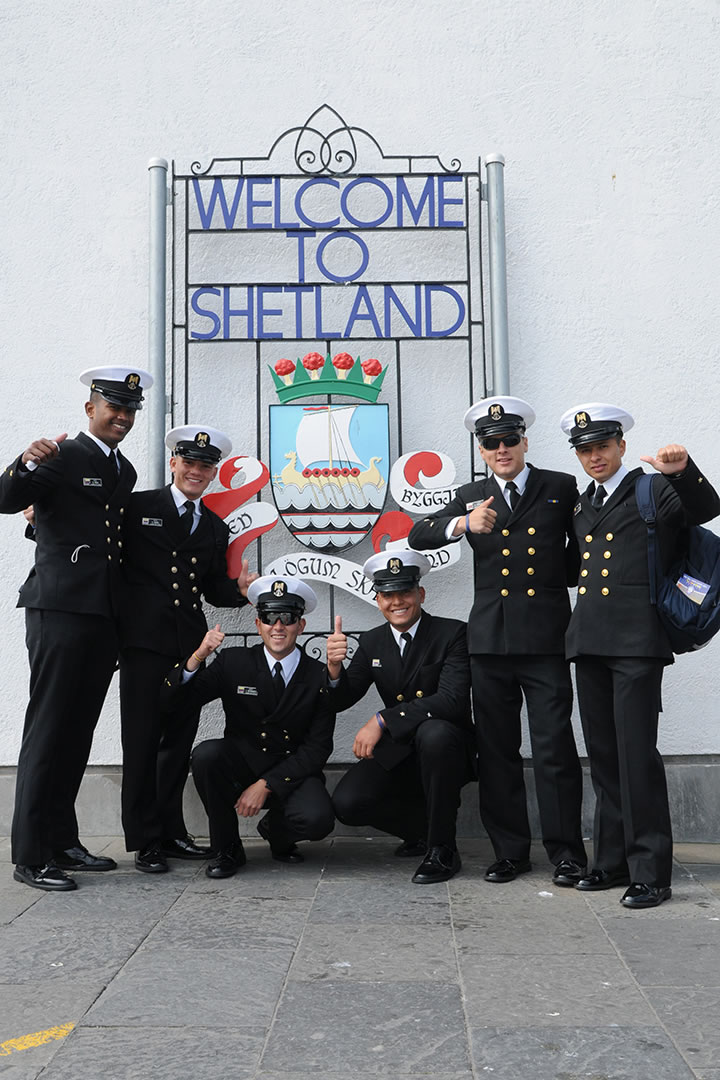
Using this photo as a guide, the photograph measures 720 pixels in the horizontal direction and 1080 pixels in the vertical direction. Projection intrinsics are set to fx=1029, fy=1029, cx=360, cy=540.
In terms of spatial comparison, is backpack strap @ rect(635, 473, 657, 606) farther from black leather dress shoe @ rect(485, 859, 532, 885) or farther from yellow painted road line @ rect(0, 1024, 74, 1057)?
yellow painted road line @ rect(0, 1024, 74, 1057)

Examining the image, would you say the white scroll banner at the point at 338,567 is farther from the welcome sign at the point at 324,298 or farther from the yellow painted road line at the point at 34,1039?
the yellow painted road line at the point at 34,1039

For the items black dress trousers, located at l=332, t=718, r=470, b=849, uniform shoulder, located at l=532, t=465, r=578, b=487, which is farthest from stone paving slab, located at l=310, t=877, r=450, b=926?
uniform shoulder, located at l=532, t=465, r=578, b=487

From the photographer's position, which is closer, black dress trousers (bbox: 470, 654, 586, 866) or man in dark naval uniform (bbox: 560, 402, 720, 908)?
man in dark naval uniform (bbox: 560, 402, 720, 908)

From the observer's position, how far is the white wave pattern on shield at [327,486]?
5.35 meters

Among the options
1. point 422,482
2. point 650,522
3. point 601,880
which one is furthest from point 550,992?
point 422,482

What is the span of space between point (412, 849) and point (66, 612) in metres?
1.93

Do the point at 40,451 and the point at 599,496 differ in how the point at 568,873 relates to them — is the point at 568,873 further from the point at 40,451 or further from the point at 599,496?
the point at 40,451

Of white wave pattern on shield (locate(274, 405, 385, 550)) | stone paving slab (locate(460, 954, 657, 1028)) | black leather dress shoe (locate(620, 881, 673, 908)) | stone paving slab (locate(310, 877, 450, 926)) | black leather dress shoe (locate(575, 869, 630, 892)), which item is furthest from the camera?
white wave pattern on shield (locate(274, 405, 385, 550))

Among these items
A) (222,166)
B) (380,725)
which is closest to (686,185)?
(222,166)

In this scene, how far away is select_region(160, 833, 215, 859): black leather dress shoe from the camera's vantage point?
15.5 ft

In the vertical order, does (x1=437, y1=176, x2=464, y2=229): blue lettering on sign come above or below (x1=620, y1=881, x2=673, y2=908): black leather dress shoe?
above

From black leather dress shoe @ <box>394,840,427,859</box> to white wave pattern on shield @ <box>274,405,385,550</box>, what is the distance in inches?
59.8

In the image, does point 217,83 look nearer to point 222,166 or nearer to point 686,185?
point 222,166

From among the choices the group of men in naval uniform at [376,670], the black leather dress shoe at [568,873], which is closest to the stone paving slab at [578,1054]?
the group of men in naval uniform at [376,670]
